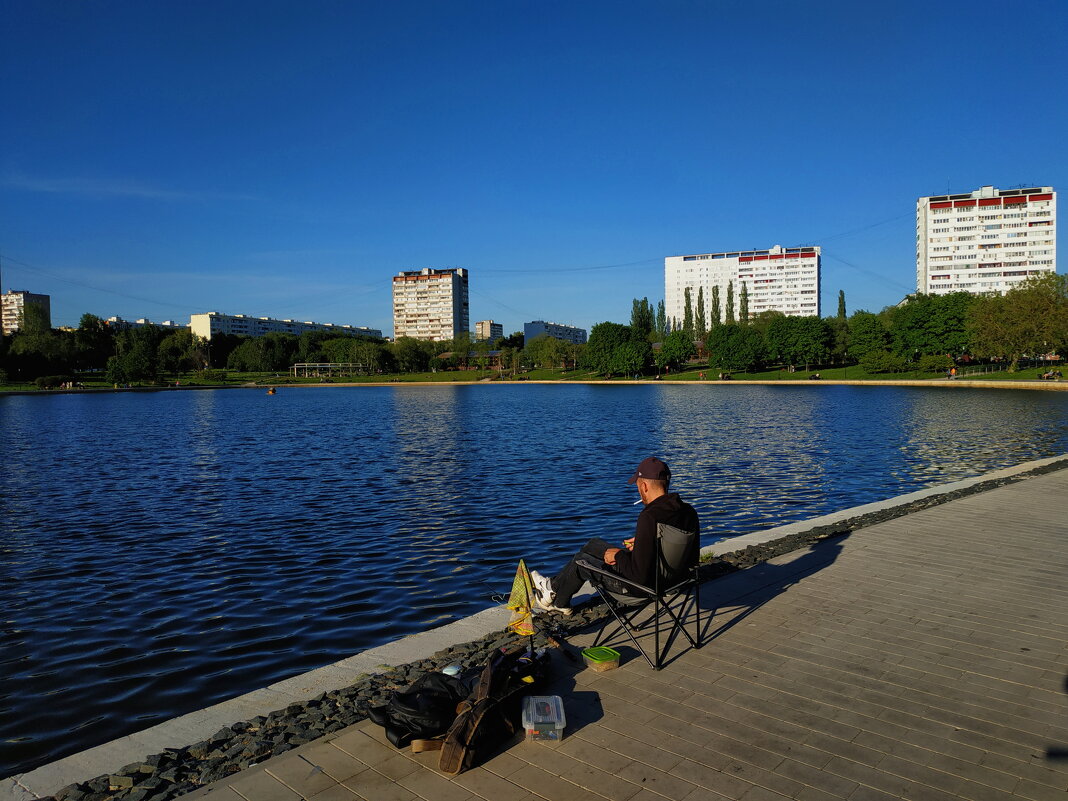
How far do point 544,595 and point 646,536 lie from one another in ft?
5.23

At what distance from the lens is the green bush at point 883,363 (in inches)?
3890

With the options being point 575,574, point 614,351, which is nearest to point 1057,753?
point 575,574

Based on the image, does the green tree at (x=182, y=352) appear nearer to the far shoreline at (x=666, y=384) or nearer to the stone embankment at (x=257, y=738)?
the far shoreline at (x=666, y=384)

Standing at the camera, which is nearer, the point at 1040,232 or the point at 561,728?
the point at 561,728

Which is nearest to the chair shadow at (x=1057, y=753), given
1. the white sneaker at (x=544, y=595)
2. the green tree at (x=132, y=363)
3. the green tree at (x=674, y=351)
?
the white sneaker at (x=544, y=595)

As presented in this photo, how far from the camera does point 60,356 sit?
132250 mm

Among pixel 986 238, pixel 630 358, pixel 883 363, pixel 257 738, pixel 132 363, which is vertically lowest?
pixel 257 738

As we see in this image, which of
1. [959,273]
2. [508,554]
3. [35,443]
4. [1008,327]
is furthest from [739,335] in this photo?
[508,554]

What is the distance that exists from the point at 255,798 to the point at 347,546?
9354 mm

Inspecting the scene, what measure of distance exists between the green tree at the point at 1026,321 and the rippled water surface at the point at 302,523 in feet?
168

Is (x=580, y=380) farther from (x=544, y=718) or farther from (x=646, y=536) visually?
(x=544, y=718)

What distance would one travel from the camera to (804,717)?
4.81m

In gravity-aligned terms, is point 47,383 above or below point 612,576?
above

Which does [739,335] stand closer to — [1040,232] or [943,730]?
[1040,232]
